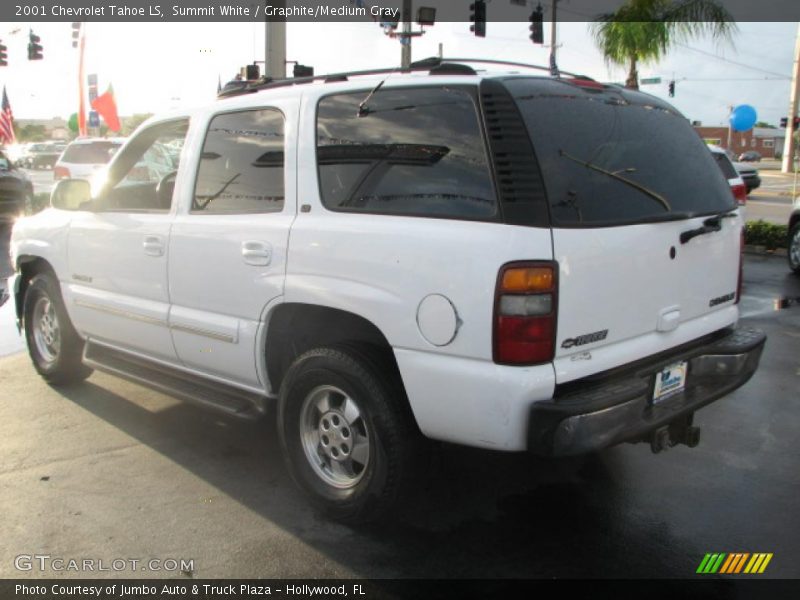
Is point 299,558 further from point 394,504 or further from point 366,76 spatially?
point 366,76

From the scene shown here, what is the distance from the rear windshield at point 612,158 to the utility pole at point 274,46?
7493 millimetres

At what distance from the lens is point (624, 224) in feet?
9.99

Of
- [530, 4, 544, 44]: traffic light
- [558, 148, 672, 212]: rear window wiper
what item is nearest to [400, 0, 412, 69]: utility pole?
[530, 4, 544, 44]: traffic light

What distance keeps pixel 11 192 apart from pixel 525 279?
14.8 metres

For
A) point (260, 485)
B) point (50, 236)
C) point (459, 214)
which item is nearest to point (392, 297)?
point (459, 214)

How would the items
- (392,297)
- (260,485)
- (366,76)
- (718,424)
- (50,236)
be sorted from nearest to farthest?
(392,297)
(366,76)
(260,485)
(718,424)
(50,236)

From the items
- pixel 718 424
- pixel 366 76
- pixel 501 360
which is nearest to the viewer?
pixel 501 360

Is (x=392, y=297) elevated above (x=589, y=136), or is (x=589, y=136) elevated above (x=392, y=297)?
(x=589, y=136)

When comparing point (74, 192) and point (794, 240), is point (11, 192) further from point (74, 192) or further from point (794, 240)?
point (794, 240)

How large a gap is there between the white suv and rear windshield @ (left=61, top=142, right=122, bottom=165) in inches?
Result: 575

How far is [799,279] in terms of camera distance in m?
9.92

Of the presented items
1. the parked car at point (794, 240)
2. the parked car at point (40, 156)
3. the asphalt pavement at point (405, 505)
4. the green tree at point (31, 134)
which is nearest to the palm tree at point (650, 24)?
the parked car at point (794, 240)

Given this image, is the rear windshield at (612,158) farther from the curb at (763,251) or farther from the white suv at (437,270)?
the curb at (763,251)

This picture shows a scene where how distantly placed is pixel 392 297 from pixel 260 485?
4.77ft
